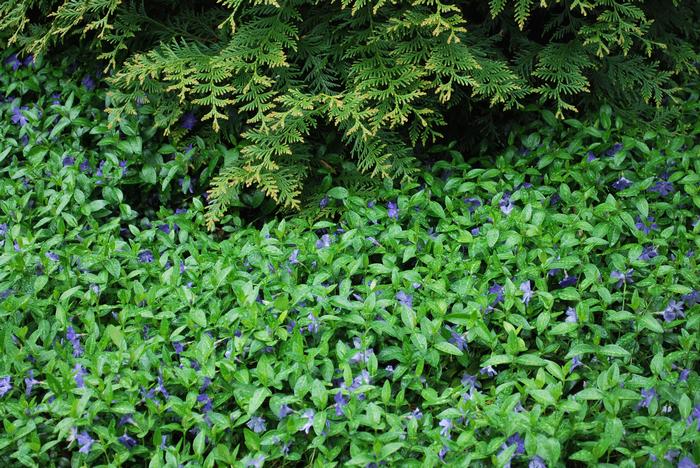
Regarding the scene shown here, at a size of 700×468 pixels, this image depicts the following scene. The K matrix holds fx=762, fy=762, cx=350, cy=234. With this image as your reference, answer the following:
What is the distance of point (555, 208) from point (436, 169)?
0.62 metres

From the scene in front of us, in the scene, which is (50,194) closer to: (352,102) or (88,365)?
(88,365)

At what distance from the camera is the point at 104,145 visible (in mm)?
3836

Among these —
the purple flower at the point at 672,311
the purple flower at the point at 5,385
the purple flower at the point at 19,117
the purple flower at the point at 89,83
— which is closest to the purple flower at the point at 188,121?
the purple flower at the point at 89,83

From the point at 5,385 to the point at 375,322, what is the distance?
128 centimetres

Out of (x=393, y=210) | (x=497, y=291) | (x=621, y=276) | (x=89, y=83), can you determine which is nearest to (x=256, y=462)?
(x=497, y=291)

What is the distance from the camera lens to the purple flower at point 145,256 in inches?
127

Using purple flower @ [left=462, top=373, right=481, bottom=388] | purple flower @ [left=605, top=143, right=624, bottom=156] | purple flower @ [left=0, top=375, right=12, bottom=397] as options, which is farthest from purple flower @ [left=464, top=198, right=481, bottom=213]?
purple flower @ [left=0, top=375, right=12, bottom=397]

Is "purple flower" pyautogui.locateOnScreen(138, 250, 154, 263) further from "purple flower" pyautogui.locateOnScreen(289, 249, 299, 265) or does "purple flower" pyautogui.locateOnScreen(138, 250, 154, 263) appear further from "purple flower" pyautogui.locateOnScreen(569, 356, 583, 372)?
"purple flower" pyautogui.locateOnScreen(569, 356, 583, 372)

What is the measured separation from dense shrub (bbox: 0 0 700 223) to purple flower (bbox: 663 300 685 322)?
1104 mm

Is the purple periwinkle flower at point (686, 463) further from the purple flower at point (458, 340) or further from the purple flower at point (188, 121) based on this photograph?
the purple flower at point (188, 121)

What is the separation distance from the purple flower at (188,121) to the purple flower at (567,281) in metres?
2.00

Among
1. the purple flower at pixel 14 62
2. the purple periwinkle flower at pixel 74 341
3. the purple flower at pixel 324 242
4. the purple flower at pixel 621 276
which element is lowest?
the purple periwinkle flower at pixel 74 341

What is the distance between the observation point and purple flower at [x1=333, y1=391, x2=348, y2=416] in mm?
2451

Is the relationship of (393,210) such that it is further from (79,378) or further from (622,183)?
(79,378)
